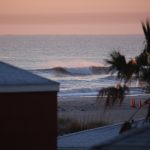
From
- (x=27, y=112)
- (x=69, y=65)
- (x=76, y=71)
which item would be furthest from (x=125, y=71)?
(x=69, y=65)

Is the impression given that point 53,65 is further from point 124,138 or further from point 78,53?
point 124,138

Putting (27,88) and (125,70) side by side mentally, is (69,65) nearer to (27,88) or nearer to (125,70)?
(125,70)

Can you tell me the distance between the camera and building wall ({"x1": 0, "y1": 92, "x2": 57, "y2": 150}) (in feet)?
39.5

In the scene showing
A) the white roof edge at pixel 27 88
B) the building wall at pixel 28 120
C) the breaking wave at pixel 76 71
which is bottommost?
the breaking wave at pixel 76 71

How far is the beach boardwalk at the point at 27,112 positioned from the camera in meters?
12.0

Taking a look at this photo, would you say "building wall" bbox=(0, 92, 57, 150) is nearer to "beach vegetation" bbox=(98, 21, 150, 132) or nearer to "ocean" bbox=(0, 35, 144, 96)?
"beach vegetation" bbox=(98, 21, 150, 132)

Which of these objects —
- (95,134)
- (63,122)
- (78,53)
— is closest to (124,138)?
(95,134)

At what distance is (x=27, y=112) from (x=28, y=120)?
0.50ft

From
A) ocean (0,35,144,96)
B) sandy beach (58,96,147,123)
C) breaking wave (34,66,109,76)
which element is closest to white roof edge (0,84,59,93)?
sandy beach (58,96,147,123)

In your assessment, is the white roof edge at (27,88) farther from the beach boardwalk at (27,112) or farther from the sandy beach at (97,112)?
the sandy beach at (97,112)

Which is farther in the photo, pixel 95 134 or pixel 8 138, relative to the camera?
pixel 95 134

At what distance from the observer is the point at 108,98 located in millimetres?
14180

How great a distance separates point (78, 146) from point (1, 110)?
4.81 metres

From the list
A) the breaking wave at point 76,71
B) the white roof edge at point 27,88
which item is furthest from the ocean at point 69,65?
the white roof edge at point 27,88
